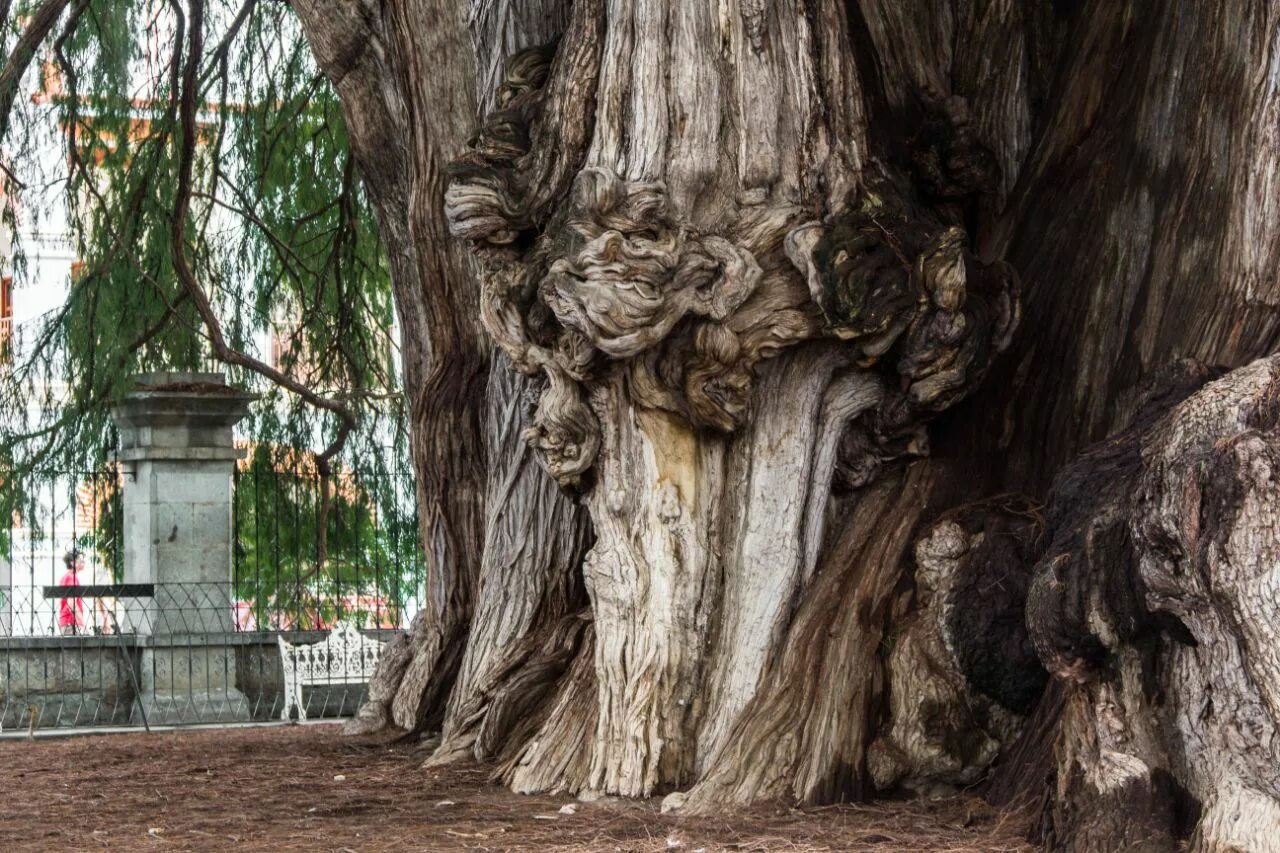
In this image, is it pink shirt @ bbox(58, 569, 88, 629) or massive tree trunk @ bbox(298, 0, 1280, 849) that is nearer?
massive tree trunk @ bbox(298, 0, 1280, 849)

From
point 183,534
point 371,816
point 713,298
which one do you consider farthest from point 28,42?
point 371,816

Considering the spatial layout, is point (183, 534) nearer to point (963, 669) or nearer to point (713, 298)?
point (713, 298)

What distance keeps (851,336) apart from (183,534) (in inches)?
316

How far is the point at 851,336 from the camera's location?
5.65m

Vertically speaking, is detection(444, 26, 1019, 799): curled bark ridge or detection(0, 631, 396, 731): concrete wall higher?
detection(444, 26, 1019, 799): curled bark ridge

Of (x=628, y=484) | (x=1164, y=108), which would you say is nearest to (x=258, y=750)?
(x=628, y=484)

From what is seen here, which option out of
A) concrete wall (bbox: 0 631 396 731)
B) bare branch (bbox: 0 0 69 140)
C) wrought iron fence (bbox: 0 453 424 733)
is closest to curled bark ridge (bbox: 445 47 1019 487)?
bare branch (bbox: 0 0 69 140)

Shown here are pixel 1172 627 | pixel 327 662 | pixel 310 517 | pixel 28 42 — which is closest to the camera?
pixel 1172 627

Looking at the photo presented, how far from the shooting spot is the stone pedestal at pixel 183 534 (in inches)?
480

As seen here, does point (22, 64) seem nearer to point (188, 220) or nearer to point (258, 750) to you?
point (188, 220)

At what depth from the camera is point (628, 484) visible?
5.92 metres

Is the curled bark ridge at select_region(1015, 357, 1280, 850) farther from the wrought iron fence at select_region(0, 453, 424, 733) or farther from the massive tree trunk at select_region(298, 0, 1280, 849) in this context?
the wrought iron fence at select_region(0, 453, 424, 733)

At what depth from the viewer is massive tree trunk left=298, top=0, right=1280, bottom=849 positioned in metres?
5.46

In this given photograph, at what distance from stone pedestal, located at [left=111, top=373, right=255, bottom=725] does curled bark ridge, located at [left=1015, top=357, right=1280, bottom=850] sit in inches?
336
